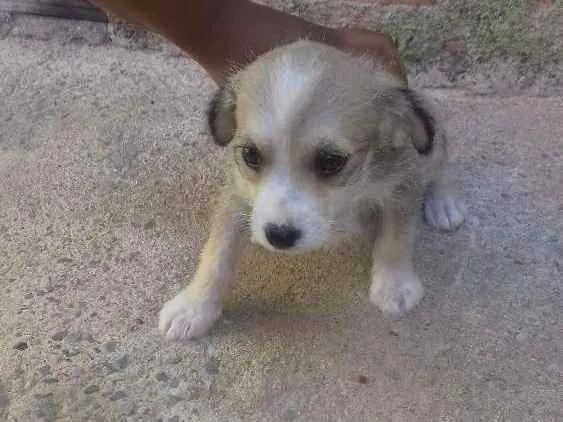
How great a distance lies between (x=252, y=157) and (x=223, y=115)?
215mm

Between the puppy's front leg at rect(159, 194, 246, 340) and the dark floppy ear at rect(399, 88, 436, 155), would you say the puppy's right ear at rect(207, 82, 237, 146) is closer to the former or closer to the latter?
the puppy's front leg at rect(159, 194, 246, 340)

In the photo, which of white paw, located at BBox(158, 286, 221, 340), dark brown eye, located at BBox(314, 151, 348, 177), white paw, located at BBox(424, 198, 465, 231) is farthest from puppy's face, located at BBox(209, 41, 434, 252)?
white paw, located at BBox(424, 198, 465, 231)

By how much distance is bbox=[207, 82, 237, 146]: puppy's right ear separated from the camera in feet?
6.62

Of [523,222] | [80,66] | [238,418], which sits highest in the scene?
[523,222]

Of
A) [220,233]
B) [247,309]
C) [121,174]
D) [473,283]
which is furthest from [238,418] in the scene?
[121,174]

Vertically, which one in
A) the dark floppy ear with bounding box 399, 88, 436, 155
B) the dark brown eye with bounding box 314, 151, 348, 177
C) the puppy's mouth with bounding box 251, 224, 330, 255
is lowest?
the puppy's mouth with bounding box 251, 224, 330, 255

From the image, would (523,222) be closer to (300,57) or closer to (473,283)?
(473,283)

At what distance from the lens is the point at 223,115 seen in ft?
6.70

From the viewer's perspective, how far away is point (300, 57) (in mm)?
1842

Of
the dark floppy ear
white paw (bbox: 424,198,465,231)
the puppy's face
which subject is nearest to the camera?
the puppy's face

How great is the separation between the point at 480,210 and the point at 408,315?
0.53 metres

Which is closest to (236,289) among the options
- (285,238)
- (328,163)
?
(285,238)

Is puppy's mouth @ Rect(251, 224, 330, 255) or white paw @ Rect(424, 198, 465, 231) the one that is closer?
puppy's mouth @ Rect(251, 224, 330, 255)

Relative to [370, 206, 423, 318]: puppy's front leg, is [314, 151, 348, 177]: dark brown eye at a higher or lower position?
higher
